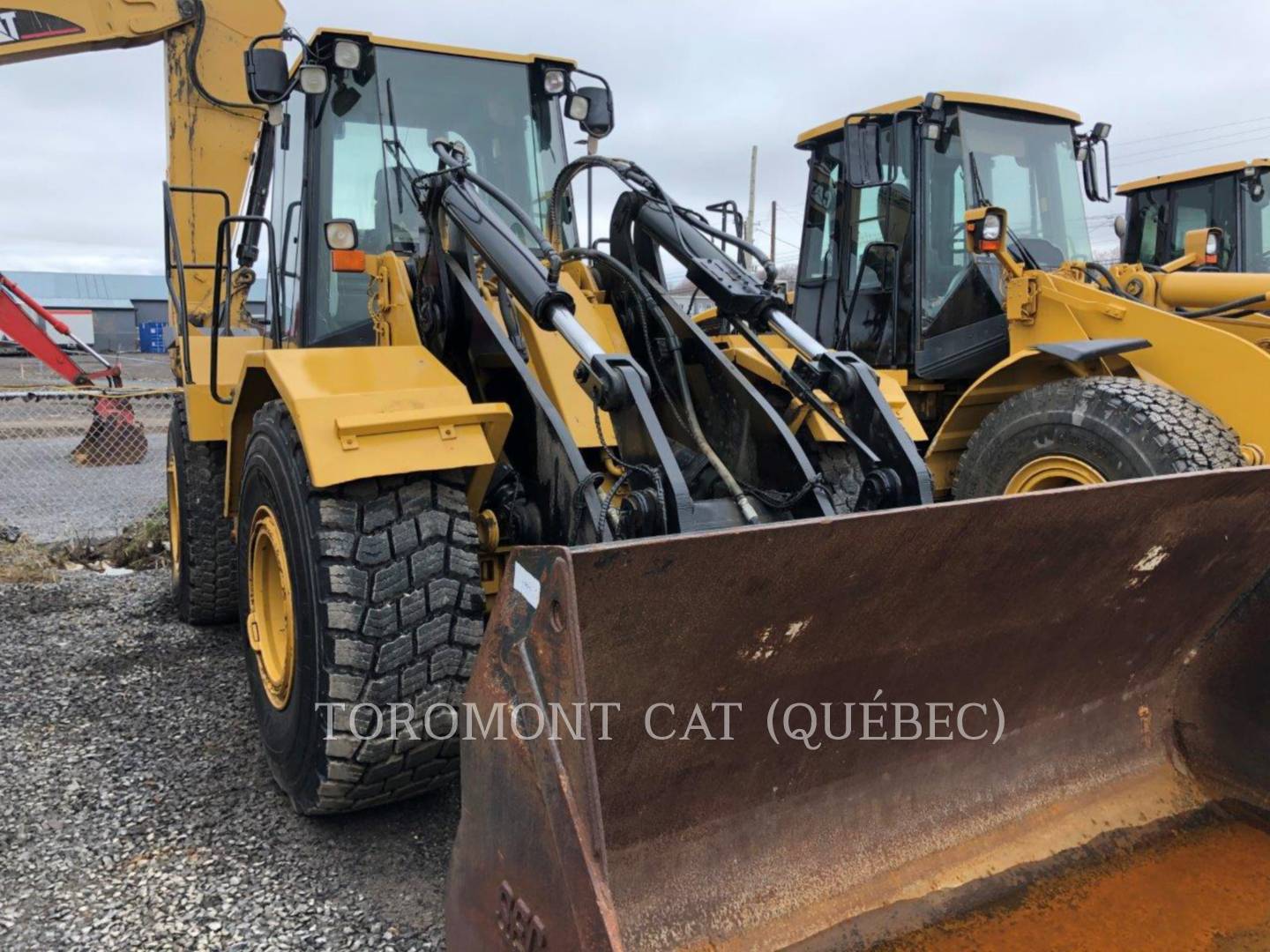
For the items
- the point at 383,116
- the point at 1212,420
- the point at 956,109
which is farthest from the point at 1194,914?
the point at 956,109

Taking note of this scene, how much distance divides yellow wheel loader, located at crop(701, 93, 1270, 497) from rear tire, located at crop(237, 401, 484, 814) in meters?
1.41

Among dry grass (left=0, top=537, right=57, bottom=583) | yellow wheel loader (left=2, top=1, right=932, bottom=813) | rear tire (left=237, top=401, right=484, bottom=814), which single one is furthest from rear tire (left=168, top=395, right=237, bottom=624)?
rear tire (left=237, top=401, right=484, bottom=814)

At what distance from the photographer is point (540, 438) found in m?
2.87

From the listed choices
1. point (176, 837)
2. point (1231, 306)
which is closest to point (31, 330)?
point (176, 837)

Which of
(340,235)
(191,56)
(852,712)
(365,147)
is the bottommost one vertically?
(852,712)

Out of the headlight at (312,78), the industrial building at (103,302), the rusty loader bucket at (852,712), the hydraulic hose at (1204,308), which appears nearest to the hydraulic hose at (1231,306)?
the hydraulic hose at (1204,308)

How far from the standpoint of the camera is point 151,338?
153 ft

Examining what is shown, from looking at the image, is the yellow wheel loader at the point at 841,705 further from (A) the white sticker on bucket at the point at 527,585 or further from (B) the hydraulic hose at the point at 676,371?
(B) the hydraulic hose at the point at 676,371

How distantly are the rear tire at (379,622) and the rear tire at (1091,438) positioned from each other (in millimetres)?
2731

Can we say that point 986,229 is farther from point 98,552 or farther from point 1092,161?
point 98,552

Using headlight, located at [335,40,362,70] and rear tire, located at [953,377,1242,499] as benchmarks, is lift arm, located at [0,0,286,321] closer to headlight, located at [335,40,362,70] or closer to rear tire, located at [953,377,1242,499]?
headlight, located at [335,40,362,70]

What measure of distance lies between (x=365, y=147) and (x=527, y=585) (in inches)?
97.3

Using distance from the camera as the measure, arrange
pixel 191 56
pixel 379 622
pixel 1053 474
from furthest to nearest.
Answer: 1. pixel 191 56
2. pixel 1053 474
3. pixel 379 622

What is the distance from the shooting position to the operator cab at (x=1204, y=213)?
26.2 feet
